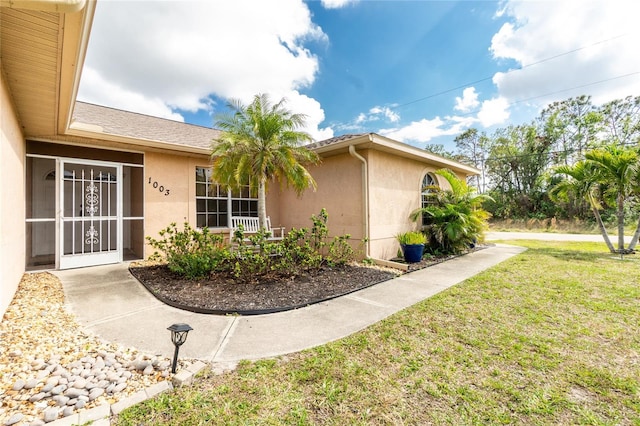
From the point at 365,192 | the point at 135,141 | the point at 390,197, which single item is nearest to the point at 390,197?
the point at 390,197

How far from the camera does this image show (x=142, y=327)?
134 inches

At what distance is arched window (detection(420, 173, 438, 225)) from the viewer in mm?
9922

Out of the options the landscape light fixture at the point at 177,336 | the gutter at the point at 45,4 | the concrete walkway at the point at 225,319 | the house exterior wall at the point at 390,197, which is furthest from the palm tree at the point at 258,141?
the gutter at the point at 45,4

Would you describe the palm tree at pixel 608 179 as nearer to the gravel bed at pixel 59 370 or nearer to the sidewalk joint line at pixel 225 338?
the sidewalk joint line at pixel 225 338

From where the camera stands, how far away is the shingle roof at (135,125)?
7.26m

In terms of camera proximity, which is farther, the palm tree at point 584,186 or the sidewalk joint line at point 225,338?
the palm tree at point 584,186

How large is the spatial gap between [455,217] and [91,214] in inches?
418

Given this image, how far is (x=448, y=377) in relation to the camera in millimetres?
2445

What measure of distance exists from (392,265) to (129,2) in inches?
313

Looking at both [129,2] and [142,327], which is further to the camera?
[129,2]

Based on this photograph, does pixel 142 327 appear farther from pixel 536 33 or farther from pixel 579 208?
pixel 579 208

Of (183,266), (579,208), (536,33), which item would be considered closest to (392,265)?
(183,266)

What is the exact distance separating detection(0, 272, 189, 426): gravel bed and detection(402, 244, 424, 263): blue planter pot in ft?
21.0

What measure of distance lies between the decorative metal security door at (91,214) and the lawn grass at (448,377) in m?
6.59
